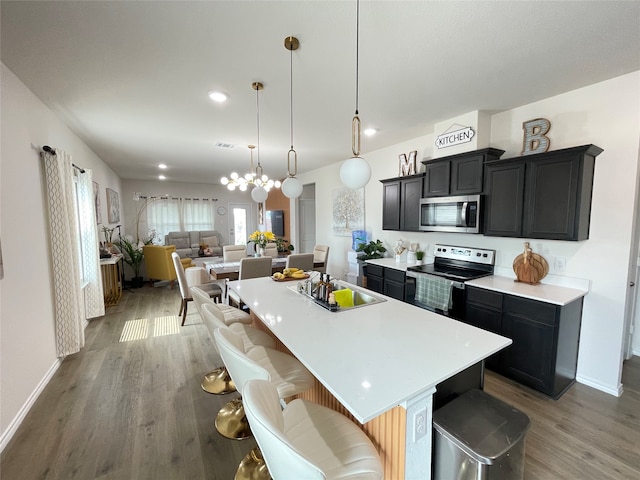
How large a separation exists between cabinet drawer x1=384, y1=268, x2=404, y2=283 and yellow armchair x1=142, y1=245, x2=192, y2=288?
4426mm

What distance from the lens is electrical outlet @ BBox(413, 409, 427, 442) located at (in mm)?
1138

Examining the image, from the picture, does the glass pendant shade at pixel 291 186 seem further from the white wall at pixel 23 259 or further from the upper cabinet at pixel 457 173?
the white wall at pixel 23 259

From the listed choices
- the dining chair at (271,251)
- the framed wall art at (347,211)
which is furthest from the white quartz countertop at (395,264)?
the dining chair at (271,251)

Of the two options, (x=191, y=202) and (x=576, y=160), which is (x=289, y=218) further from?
(x=576, y=160)

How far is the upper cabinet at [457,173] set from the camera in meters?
2.91

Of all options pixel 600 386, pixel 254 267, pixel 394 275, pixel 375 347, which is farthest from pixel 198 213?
pixel 600 386

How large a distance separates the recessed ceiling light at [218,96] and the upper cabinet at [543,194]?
2671 millimetres

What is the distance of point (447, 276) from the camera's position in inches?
117

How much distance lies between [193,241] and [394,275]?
686 centimetres

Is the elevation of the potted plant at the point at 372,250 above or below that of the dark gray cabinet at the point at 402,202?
below

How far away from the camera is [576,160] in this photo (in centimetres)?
228

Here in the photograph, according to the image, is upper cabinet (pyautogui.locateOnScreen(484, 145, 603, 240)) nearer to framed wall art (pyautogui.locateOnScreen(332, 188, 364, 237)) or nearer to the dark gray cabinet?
the dark gray cabinet

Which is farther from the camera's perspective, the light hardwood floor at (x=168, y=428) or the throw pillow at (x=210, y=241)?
the throw pillow at (x=210, y=241)

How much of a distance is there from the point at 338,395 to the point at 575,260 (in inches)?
106
